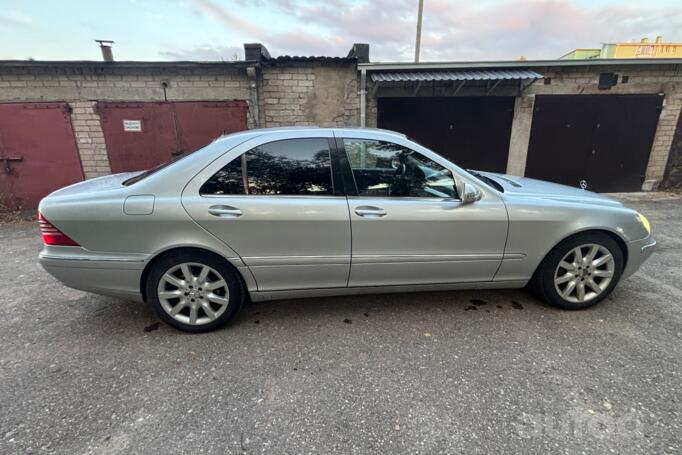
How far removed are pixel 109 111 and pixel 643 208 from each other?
10449 mm

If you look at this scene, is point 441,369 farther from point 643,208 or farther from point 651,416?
point 643,208

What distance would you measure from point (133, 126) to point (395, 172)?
6.11 m

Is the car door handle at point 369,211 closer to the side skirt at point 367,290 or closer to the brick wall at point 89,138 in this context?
the side skirt at point 367,290

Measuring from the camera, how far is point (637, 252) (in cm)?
291

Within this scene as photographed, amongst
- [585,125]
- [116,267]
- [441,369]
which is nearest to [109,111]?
[116,267]

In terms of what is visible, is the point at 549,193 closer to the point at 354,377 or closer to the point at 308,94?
the point at 354,377

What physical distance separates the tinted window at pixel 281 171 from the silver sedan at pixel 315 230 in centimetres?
1

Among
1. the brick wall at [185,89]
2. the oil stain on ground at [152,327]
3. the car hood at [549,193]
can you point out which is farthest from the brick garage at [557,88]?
the oil stain on ground at [152,327]

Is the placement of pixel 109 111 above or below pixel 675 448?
above

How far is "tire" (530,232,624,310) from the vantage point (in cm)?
281

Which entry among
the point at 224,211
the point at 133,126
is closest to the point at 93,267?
the point at 224,211

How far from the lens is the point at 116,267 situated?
2.49 m

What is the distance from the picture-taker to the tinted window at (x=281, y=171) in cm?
254

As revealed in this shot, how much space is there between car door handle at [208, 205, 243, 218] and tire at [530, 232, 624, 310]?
249 cm
